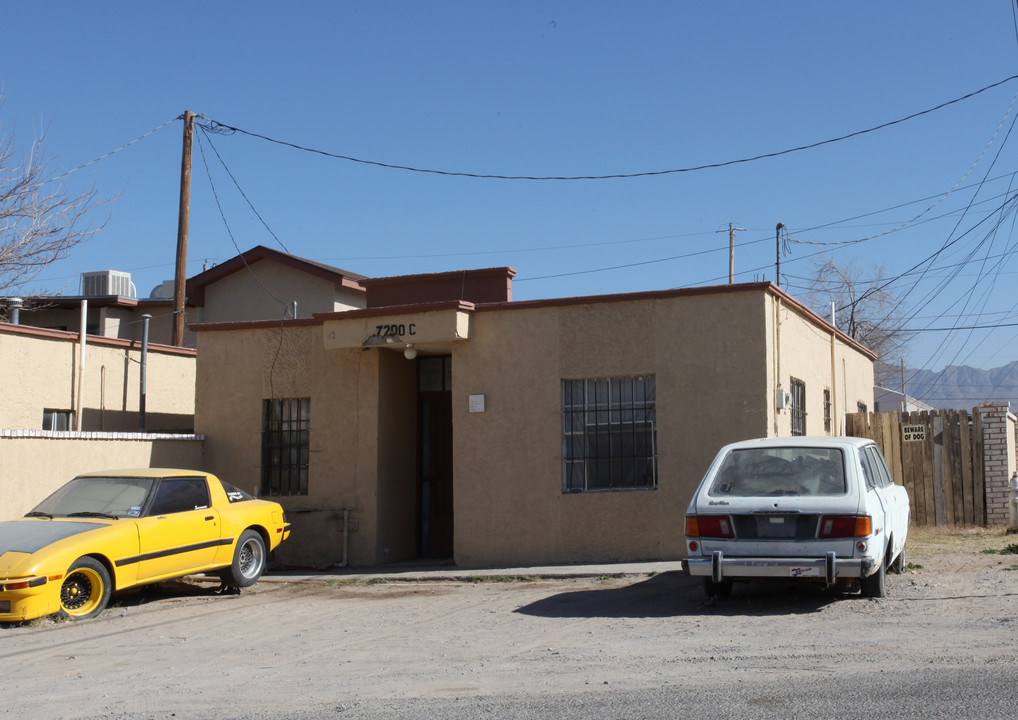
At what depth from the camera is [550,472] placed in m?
13.6

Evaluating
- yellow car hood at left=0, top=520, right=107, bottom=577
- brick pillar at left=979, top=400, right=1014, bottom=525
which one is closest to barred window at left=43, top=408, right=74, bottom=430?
yellow car hood at left=0, top=520, right=107, bottom=577

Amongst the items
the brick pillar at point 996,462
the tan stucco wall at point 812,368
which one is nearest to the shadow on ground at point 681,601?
the tan stucco wall at point 812,368

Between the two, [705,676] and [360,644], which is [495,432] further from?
[705,676]

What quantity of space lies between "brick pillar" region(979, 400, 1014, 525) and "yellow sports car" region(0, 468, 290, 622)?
33.9 ft

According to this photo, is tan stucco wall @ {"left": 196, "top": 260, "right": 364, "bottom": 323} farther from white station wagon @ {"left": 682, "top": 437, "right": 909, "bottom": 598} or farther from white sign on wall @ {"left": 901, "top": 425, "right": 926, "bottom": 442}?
white station wagon @ {"left": 682, "top": 437, "right": 909, "bottom": 598}

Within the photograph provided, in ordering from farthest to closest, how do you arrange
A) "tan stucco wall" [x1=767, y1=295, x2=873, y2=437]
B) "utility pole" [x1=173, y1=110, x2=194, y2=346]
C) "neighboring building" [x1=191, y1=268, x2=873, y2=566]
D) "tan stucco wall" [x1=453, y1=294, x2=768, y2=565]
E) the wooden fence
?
"utility pole" [x1=173, y1=110, x2=194, y2=346] → the wooden fence → "tan stucco wall" [x1=767, y1=295, x2=873, y2=437] → "neighboring building" [x1=191, y1=268, x2=873, y2=566] → "tan stucco wall" [x1=453, y1=294, x2=768, y2=565]

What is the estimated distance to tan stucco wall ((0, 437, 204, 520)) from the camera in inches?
492

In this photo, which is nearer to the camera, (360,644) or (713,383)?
(360,644)

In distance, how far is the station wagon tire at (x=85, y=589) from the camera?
9.86m

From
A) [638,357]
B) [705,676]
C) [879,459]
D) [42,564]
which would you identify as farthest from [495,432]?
[705,676]

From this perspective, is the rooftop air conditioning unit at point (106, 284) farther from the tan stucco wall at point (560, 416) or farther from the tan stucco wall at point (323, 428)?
the tan stucco wall at point (560, 416)

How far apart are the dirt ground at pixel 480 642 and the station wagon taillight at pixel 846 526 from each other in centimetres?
64

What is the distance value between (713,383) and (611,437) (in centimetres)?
150

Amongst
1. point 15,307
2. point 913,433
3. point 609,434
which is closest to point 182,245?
point 15,307
